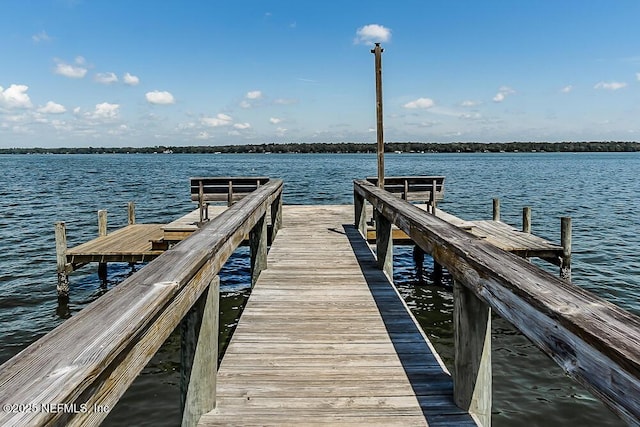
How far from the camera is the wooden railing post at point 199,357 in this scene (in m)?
2.38

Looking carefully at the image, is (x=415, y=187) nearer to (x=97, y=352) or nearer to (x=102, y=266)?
(x=102, y=266)

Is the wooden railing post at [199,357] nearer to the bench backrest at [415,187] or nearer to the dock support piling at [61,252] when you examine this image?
the dock support piling at [61,252]

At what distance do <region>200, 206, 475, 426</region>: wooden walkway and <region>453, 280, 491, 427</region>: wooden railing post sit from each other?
4.2 inches

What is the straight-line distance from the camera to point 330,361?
10.8 feet

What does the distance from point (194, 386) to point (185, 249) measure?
730 millimetres

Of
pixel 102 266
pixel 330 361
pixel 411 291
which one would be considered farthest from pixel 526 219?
pixel 102 266

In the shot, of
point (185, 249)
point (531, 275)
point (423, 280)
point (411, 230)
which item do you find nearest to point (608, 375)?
point (531, 275)

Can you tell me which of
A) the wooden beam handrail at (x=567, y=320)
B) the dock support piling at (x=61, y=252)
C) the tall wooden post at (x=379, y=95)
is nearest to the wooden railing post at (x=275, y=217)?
the tall wooden post at (x=379, y=95)

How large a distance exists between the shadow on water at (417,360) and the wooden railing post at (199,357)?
48.3 inches

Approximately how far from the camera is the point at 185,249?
2.56 meters

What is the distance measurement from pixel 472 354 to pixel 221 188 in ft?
26.0

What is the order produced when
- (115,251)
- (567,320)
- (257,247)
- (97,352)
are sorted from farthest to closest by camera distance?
(115,251)
(257,247)
(567,320)
(97,352)

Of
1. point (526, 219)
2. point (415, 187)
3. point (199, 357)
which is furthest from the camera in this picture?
point (526, 219)

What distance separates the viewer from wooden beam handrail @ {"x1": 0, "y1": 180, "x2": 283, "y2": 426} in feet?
3.35
